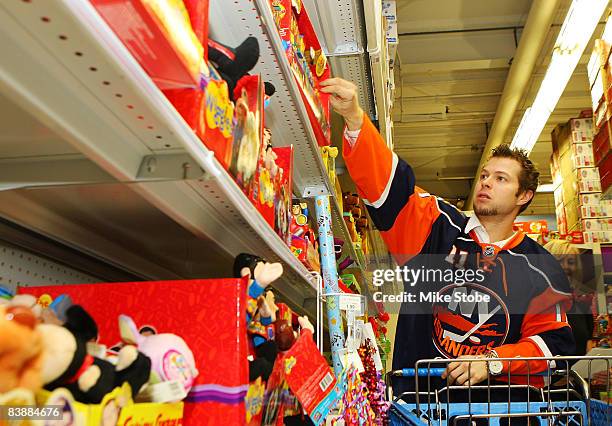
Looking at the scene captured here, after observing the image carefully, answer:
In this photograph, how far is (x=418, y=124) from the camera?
9211 millimetres

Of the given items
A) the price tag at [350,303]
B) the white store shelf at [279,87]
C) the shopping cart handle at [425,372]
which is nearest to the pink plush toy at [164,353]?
the white store shelf at [279,87]

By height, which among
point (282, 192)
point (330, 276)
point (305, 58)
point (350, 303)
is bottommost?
point (350, 303)

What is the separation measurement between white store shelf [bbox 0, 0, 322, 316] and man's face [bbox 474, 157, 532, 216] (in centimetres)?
168

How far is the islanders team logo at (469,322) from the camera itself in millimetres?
2533

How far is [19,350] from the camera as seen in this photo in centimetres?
63

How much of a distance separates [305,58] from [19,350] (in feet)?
5.42

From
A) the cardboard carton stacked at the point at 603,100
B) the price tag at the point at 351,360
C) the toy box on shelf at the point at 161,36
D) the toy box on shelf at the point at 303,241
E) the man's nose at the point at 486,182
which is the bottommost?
the price tag at the point at 351,360

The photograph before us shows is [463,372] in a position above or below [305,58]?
below

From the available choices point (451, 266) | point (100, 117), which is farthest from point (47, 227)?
point (451, 266)

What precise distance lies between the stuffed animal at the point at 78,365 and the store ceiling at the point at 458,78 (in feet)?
18.7

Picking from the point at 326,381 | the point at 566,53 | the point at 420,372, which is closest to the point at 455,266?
the point at 420,372

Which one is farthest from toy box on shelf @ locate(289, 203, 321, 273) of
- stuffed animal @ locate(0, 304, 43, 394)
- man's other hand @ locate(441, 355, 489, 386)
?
stuffed animal @ locate(0, 304, 43, 394)

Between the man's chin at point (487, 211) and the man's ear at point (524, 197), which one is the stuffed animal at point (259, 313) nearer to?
the man's chin at point (487, 211)

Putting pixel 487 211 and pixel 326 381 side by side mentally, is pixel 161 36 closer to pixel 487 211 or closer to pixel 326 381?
pixel 326 381
